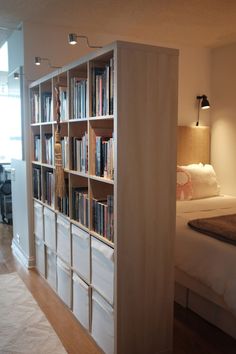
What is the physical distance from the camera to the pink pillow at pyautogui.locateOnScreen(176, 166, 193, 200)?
406 cm

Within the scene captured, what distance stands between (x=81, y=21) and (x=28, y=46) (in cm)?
58

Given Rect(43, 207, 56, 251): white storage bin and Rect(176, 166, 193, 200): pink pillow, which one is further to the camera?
Rect(176, 166, 193, 200): pink pillow

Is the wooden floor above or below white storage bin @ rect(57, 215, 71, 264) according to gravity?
below

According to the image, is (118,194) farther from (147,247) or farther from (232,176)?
(232,176)

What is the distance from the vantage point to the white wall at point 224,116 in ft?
14.6

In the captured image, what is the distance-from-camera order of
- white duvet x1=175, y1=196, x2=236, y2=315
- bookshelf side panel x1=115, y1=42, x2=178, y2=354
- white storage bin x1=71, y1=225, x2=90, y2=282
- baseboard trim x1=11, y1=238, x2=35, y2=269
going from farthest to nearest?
baseboard trim x1=11, y1=238, x2=35, y2=269
white storage bin x1=71, y1=225, x2=90, y2=282
white duvet x1=175, y1=196, x2=236, y2=315
bookshelf side panel x1=115, y1=42, x2=178, y2=354

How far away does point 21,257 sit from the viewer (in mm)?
3980

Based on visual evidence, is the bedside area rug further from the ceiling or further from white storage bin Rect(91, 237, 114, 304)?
the ceiling

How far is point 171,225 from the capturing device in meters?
2.17

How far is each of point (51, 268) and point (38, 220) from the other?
Result: 54cm

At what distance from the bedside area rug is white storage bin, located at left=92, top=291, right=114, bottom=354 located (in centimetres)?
25

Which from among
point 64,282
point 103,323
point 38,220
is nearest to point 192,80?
point 38,220

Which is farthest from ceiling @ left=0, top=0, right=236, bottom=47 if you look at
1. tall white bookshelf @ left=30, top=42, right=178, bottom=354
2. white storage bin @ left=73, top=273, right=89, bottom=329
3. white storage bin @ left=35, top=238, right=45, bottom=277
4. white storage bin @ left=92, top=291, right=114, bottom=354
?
white storage bin @ left=92, top=291, right=114, bottom=354

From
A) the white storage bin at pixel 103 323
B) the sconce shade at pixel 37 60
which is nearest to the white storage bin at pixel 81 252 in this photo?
the white storage bin at pixel 103 323
